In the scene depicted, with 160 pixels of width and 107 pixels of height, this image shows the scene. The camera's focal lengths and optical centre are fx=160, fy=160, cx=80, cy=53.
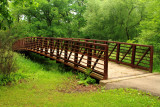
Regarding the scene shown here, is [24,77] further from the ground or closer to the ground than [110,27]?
closer to the ground

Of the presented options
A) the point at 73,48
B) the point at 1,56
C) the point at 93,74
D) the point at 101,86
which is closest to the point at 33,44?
the point at 73,48

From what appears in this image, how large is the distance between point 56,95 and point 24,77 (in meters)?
3.14

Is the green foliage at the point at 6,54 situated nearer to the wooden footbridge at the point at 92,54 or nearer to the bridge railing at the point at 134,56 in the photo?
the wooden footbridge at the point at 92,54

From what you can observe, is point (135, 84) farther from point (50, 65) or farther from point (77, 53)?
point (50, 65)

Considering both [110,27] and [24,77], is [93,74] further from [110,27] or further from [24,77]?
[110,27]

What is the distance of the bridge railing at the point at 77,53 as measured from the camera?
6887 mm

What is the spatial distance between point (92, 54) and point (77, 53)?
367cm

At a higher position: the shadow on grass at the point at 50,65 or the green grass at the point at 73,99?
the green grass at the point at 73,99

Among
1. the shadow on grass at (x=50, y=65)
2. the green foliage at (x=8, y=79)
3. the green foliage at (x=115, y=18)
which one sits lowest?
the shadow on grass at (x=50, y=65)

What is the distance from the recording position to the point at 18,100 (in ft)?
15.1

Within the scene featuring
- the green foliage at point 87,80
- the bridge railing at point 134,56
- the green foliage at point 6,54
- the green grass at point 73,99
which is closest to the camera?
the green grass at point 73,99

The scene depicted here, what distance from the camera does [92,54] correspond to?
12.0 meters

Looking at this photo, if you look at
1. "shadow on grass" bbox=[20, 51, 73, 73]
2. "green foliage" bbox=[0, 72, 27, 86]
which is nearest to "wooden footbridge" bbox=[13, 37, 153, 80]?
"shadow on grass" bbox=[20, 51, 73, 73]

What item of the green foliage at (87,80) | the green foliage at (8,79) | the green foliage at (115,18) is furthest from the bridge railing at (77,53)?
the green foliage at (115,18)
